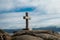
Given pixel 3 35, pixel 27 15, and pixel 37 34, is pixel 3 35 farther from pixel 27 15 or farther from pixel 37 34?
pixel 27 15

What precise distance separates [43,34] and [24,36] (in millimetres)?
1456

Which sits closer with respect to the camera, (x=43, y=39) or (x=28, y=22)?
(x=43, y=39)

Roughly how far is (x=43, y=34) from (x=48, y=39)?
2.30 feet

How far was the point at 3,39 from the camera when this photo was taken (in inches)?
639

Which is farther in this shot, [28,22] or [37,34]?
[28,22]

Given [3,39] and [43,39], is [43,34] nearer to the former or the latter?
[43,39]

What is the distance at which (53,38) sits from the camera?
16.5 meters

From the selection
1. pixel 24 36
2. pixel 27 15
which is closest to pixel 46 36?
pixel 24 36

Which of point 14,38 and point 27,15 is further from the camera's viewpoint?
point 27,15

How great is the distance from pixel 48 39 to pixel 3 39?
307 centimetres

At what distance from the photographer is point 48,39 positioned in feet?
53.6

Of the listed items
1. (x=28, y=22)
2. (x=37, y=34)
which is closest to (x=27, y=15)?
(x=28, y=22)

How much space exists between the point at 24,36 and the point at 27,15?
26.7ft

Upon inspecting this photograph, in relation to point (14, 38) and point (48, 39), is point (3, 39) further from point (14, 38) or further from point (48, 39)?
point (48, 39)
